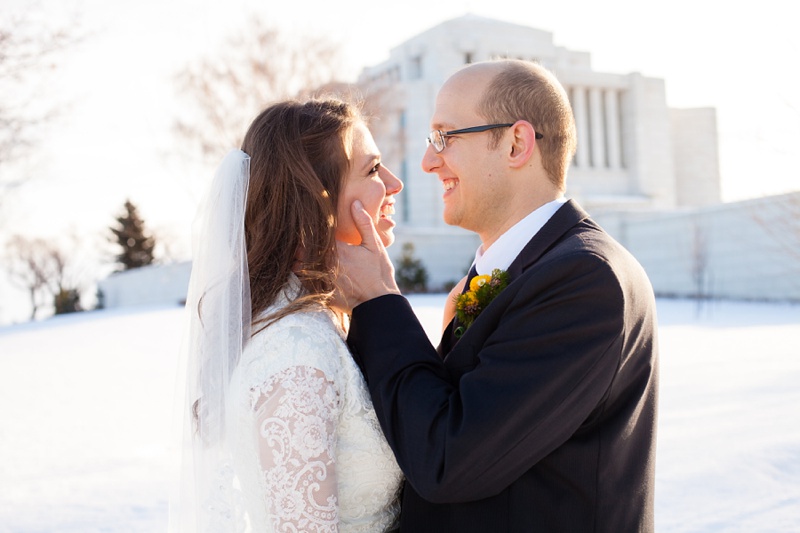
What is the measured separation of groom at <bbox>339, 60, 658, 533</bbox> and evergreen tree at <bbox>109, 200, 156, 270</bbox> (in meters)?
41.0

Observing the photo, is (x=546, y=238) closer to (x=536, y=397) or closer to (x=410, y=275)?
(x=536, y=397)

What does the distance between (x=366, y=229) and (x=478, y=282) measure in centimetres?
44

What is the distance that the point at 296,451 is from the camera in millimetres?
2424

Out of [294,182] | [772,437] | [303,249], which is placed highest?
[294,182]

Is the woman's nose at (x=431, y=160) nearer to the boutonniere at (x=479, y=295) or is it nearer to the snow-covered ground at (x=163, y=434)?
the boutonniere at (x=479, y=295)

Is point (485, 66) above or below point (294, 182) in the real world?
above

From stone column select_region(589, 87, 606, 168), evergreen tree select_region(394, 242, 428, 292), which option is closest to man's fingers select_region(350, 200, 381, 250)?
evergreen tree select_region(394, 242, 428, 292)

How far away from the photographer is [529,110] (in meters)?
2.88

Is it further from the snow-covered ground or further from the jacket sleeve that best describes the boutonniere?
the snow-covered ground

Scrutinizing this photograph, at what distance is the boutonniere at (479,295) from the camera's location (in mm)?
2605

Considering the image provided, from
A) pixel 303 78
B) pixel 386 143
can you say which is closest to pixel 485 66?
pixel 303 78

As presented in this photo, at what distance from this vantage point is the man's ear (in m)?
2.86

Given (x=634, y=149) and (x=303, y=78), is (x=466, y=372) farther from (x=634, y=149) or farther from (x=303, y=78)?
(x=634, y=149)

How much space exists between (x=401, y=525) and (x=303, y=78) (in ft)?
77.6
